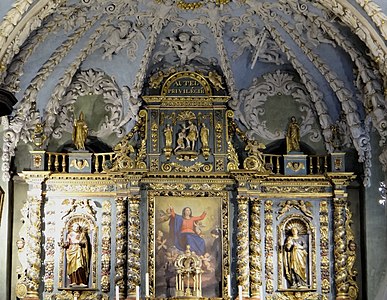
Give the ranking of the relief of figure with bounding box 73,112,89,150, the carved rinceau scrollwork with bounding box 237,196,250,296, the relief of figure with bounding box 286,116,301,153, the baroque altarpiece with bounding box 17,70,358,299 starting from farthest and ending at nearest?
the relief of figure with bounding box 286,116,301,153, the relief of figure with bounding box 73,112,89,150, the baroque altarpiece with bounding box 17,70,358,299, the carved rinceau scrollwork with bounding box 237,196,250,296

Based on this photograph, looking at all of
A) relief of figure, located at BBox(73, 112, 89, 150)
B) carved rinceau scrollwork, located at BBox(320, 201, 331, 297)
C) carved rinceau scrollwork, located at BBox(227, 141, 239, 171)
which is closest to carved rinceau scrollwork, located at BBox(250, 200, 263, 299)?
carved rinceau scrollwork, located at BBox(227, 141, 239, 171)

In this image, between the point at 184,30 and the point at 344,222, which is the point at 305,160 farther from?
the point at 184,30

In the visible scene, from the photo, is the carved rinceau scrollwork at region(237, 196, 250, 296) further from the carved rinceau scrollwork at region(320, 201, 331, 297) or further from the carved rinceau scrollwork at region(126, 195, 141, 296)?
the carved rinceau scrollwork at region(126, 195, 141, 296)

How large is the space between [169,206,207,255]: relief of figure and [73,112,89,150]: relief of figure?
2.23 meters

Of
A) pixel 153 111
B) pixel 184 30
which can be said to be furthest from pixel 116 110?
pixel 184 30

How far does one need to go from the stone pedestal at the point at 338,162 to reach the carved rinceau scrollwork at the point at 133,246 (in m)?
3.96


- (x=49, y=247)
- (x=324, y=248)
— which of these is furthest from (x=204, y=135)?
(x=49, y=247)

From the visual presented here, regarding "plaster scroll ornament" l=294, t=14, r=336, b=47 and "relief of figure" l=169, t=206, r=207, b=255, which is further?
"relief of figure" l=169, t=206, r=207, b=255

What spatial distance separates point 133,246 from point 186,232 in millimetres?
1110

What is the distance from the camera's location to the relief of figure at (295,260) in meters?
21.1

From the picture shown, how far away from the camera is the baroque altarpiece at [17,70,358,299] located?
68.7 feet

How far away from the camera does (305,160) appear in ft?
70.9

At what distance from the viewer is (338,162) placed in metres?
21.4

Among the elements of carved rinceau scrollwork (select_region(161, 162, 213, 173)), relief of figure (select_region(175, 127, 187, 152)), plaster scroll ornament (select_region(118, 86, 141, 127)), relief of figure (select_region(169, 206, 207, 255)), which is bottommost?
relief of figure (select_region(169, 206, 207, 255))
